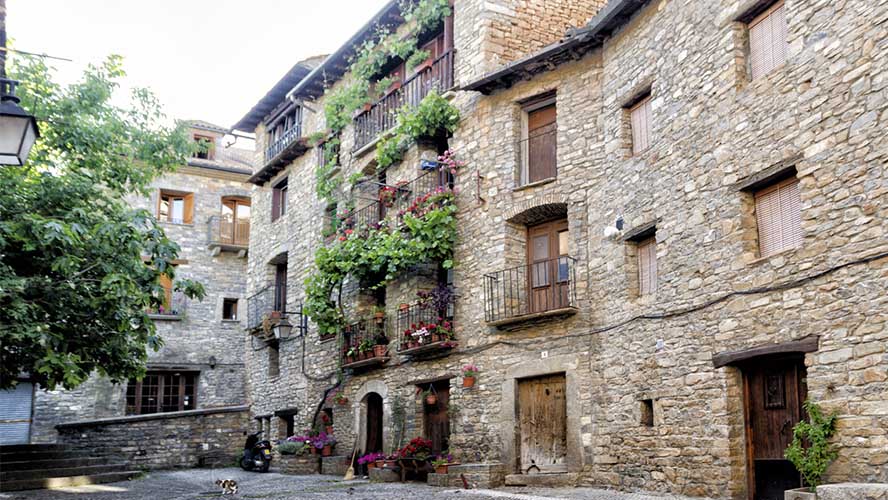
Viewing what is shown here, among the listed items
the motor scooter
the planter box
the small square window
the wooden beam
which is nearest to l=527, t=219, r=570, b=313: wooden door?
the small square window

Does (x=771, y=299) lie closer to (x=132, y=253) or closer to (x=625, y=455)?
(x=625, y=455)

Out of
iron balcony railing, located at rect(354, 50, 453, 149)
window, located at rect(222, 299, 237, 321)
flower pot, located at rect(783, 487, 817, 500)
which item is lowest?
flower pot, located at rect(783, 487, 817, 500)

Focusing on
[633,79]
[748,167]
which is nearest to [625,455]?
[748,167]

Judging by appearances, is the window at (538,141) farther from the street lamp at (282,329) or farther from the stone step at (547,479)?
the street lamp at (282,329)

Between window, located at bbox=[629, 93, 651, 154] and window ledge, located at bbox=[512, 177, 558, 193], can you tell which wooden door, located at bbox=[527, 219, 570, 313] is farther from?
window, located at bbox=[629, 93, 651, 154]

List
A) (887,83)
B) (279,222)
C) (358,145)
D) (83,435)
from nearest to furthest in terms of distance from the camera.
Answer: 1. (887,83)
2. (358,145)
3. (83,435)
4. (279,222)

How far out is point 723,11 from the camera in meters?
11.1

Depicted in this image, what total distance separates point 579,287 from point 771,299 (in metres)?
3.75

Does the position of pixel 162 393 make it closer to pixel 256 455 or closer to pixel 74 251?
pixel 256 455

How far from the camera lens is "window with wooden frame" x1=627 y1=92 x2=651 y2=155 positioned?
497 inches

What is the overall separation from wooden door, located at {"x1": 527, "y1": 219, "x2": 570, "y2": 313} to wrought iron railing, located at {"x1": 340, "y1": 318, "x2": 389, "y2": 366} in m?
3.89

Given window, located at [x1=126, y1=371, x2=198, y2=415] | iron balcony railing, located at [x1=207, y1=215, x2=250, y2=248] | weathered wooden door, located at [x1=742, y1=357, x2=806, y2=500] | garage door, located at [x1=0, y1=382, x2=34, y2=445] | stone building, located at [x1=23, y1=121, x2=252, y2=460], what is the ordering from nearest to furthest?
weathered wooden door, located at [x1=742, y1=357, x2=806, y2=500]
garage door, located at [x1=0, y1=382, x2=34, y2=445]
stone building, located at [x1=23, y1=121, x2=252, y2=460]
window, located at [x1=126, y1=371, x2=198, y2=415]
iron balcony railing, located at [x1=207, y1=215, x2=250, y2=248]

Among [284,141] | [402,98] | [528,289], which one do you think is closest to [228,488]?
[528,289]

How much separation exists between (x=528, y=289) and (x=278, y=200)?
1092 centimetres
